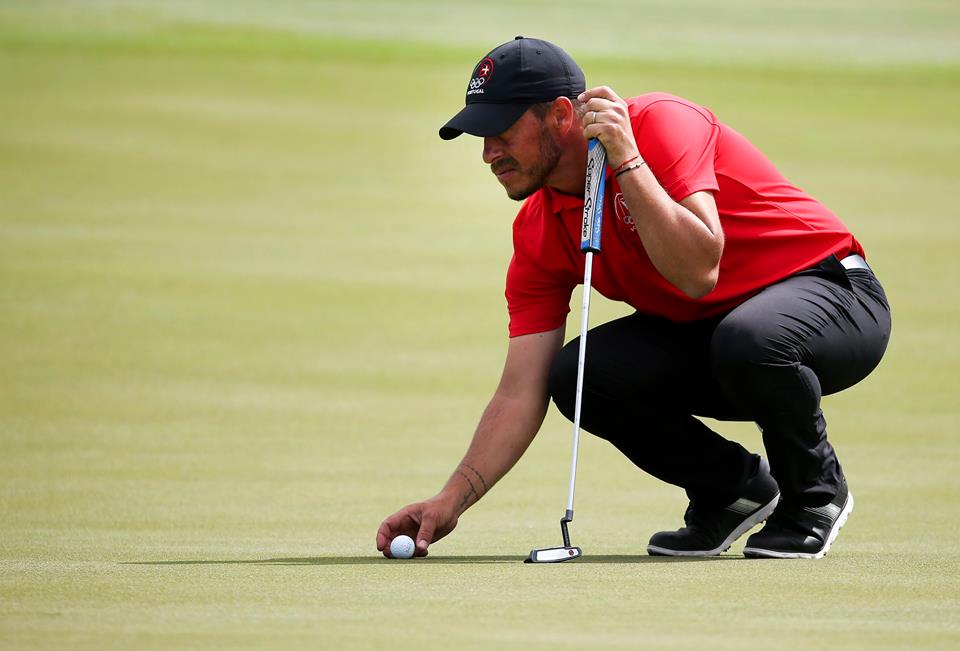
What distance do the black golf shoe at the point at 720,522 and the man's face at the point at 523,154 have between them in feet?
2.94

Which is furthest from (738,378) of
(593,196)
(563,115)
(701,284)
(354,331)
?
(354,331)

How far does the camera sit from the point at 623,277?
4125 mm

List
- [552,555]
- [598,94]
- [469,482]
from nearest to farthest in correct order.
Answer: [552,555] → [598,94] → [469,482]

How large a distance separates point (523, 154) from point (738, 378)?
0.71 metres

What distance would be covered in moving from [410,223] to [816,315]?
820 cm

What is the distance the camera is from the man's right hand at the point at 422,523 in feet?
13.1

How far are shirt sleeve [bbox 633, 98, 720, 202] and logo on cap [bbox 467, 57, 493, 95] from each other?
0.35 metres

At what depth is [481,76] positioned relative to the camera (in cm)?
397

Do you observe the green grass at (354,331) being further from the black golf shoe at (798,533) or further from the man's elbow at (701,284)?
the man's elbow at (701,284)

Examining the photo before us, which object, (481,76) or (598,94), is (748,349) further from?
(481,76)

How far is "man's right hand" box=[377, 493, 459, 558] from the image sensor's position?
4.00m

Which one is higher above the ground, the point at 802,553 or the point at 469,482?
the point at 469,482

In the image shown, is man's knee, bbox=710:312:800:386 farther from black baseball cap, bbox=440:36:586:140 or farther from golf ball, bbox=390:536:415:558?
golf ball, bbox=390:536:415:558

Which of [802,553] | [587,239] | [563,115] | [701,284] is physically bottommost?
[802,553]
